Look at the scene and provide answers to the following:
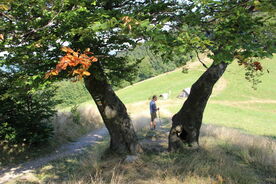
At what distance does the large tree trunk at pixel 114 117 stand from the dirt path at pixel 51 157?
336 centimetres

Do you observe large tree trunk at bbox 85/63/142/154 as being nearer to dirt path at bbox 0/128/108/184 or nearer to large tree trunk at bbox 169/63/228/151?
large tree trunk at bbox 169/63/228/151

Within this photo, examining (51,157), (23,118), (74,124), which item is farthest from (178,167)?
(74,124)

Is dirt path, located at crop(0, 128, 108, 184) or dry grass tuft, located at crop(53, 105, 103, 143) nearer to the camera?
dirt path, located at crop(0, 128, 108, 184)

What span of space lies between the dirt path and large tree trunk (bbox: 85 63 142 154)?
3.36m

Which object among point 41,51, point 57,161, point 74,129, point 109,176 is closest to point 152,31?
point 41,51

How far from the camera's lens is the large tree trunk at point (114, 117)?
6.33 meters

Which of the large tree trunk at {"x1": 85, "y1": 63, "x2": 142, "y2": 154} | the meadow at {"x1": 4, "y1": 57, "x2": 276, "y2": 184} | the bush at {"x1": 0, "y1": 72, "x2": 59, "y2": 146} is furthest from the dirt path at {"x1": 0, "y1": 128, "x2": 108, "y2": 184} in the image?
the large tree trunk at {"x1": 85, "y1": 63, "x2": 142, "y2": 154}

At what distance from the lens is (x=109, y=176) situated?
521 centimetres

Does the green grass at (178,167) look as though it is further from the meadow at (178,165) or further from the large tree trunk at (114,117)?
the large tree trunk at (114,117)

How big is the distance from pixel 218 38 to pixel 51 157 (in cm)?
820

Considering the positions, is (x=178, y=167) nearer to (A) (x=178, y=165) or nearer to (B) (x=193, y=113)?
(A) (x=178, y=165)

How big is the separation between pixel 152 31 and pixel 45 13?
2096 mm

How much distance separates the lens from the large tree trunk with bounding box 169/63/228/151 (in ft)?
21.7

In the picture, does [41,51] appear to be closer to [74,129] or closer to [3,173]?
[3,173]
